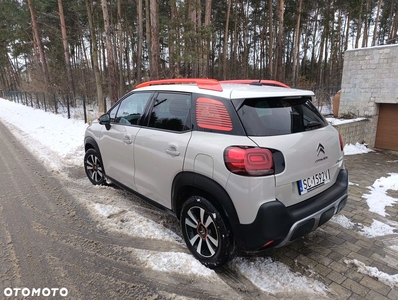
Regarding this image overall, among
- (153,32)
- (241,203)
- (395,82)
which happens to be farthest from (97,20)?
(241,203)

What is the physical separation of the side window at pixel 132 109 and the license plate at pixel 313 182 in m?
2.14

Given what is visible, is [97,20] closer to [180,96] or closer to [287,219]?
[180,96]

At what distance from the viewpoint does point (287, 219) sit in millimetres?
2205

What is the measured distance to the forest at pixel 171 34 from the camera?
12.8 meters

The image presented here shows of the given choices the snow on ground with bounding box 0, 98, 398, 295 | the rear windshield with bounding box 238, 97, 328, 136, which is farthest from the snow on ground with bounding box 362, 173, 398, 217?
the rear windshield with bounding box 238, 97, 328, 136

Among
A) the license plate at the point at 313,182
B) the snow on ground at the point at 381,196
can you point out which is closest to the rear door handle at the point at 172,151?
the license plate at the point at 313,182

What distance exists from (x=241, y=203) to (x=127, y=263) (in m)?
1.41

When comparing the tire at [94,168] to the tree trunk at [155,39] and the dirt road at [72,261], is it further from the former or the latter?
the tree trunk at [155,39]

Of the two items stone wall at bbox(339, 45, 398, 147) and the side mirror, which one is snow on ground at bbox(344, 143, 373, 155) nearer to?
stone wall at bbox(339, 45, 398, 147)

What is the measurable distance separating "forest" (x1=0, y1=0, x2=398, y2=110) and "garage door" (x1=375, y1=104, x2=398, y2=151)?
4198mm

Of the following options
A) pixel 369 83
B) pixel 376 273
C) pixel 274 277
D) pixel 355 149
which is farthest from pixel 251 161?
pixel 369 83

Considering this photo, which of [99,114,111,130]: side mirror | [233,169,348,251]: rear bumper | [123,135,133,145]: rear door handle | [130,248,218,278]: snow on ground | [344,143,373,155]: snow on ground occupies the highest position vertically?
[99,114,111,130]: side mirror

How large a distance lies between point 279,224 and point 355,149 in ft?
28.4

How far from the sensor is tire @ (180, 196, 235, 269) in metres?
2.40
